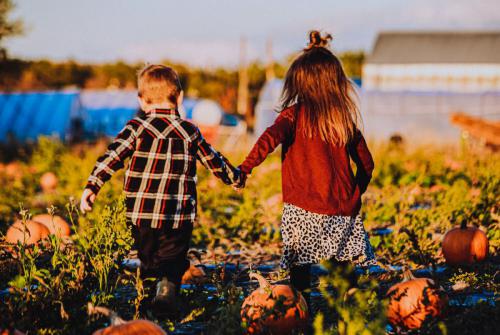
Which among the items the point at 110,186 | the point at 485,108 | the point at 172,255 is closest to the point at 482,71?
the point at 485,108

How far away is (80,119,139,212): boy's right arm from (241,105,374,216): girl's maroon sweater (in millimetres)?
564

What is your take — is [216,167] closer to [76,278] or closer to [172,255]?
[172,255]

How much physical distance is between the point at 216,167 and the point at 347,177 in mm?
652

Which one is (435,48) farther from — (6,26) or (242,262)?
(242,262)

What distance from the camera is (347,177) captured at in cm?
354

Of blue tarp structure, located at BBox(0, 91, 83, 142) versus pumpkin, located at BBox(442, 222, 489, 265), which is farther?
blue tarp structure, located at BBox(0, 91, 83, 142)

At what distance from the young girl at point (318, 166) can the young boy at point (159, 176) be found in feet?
1.04

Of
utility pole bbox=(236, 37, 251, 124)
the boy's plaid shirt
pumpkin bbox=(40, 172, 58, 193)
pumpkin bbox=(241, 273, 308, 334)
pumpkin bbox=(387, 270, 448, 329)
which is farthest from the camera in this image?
utility pole bbox=(236, 37, 251, 124)

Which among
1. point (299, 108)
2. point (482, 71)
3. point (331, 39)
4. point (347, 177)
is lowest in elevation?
point (347, 177)

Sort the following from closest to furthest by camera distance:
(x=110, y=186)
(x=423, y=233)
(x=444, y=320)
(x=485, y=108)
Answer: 1. (x=444, y=320)
2. (x=423, y=233)
3. (x=110, y=186)
4. (x=485, y=108)

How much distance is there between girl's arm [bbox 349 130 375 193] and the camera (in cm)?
367

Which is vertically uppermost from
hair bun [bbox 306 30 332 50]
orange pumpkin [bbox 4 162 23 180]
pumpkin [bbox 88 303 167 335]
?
hair bun [bbox 306 30 332 50]

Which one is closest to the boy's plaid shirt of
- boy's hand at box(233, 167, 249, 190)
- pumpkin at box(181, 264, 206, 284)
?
boy's hand at box(233, 167, 249, 190)

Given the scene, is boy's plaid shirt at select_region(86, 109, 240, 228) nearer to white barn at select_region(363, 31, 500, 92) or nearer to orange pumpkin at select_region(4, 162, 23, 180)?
orange pumpkin at select_region(4, 162, 23, 180)
